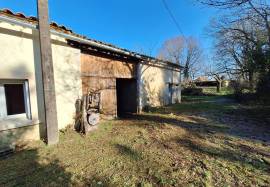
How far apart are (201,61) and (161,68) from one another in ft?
90.6

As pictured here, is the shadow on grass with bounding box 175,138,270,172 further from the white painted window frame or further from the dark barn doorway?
the dark barn doorway

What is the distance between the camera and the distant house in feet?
13.5

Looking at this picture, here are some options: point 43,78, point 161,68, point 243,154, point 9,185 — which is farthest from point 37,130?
point 161,68

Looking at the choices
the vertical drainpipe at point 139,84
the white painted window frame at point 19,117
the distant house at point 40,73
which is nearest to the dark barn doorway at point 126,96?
the vertical drainpipe at point 139,84

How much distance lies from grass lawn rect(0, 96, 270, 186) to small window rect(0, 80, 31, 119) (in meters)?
1.01

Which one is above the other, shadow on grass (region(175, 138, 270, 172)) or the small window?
the small window

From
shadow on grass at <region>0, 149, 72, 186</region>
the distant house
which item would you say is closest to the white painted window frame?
the distant house

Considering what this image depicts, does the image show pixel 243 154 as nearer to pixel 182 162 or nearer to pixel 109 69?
pixel 182 162

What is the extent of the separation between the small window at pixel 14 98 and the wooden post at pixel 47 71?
0.63 m

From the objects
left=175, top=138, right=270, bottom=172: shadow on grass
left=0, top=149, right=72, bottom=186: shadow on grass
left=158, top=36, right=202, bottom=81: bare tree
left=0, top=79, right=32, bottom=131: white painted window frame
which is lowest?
left=175, top=138, right=270, bottom=172: shadow on grass

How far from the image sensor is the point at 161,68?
11.7 meters

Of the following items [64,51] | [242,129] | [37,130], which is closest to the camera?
[37,130]

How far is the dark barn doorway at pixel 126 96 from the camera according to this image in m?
9.23

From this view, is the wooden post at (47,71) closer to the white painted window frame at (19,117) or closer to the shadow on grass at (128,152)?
the white painted window frame at (19,117)
